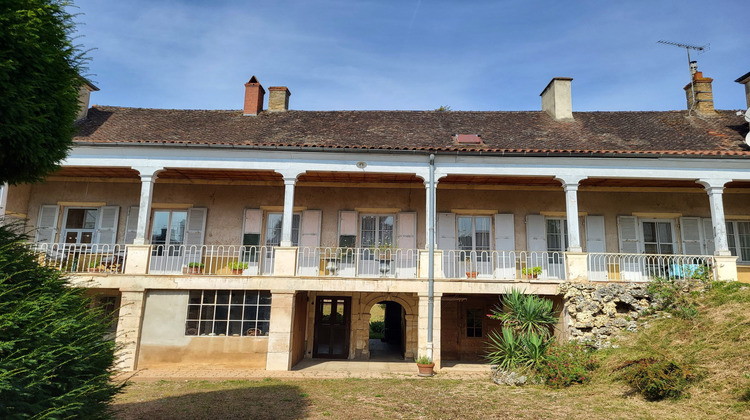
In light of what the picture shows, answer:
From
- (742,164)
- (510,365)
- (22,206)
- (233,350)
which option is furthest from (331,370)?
(742,164)

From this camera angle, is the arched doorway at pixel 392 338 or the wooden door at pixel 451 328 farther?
the arched doorway at pixel 392 338

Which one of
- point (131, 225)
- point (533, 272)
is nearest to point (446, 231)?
point (533, 272)

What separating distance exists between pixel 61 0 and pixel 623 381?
10.3 m

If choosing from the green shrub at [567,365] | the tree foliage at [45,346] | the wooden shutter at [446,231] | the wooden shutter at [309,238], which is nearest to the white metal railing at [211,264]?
the wooden shutter at [309,238]

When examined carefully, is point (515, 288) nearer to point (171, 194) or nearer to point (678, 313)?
point (678, 313)

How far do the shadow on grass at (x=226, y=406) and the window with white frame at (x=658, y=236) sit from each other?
456 inches

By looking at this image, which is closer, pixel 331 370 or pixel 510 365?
pixel 510 365

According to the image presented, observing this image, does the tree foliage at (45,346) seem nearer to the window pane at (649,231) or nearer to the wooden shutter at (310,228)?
the wooden shutter at (310,228)

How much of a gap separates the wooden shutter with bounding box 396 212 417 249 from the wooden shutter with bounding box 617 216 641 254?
629cm

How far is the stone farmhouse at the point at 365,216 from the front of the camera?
1237 cm

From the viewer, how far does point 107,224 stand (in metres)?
14.9

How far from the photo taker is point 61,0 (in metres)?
5.08

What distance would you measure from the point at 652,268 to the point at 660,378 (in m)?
6.82

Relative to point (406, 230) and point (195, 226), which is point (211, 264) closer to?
point (195, 226)
